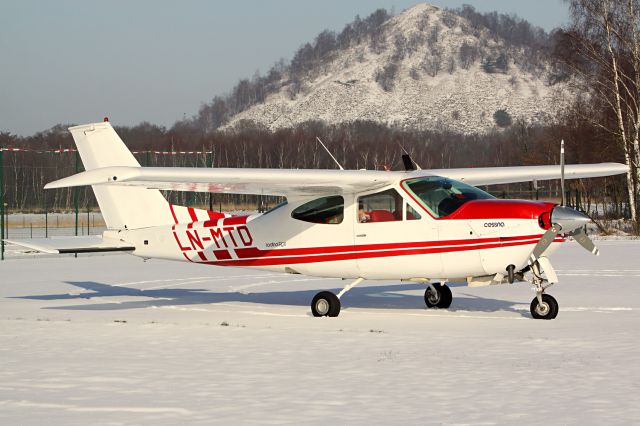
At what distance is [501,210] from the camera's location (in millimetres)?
12953

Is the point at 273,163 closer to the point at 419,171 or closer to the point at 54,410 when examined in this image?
the point at 419,171

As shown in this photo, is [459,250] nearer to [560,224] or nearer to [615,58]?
[560,224]

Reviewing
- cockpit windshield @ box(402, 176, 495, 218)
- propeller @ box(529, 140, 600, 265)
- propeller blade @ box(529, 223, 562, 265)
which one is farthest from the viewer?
cockpit windshield @ box(402, 176, 495, 218)

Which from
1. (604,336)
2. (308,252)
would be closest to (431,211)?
(308,252)

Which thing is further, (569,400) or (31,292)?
(31,292)

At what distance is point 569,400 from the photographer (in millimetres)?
7703

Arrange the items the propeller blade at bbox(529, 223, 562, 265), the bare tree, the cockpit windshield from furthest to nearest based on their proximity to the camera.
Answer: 1. the bare tree
2. the cockpit windshield
3. the propeller blade at bbox(529, 223, 562, 265)

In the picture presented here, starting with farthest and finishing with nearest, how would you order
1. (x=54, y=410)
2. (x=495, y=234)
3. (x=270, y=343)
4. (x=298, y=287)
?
(x=298, y=287) → (x=495, y=234) → (x=270, y=343) → (x=54, y=410)

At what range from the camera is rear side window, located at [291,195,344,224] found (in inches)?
561

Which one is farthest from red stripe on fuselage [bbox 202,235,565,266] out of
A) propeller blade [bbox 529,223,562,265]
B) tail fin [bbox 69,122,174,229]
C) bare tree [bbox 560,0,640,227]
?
bare tree [bbox 560,0,640,227]

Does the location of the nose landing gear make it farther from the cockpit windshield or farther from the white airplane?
the cockpit windshield

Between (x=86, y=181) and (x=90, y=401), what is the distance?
4292mm

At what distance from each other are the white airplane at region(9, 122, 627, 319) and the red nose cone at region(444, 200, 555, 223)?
0.01m

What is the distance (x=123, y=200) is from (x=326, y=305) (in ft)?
12.8
